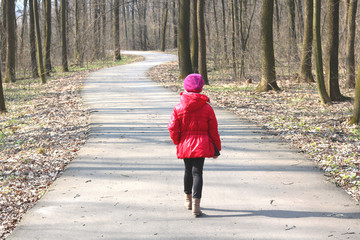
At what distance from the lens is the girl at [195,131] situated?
187 inches

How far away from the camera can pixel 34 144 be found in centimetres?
925

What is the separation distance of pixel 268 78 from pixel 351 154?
8.82 metres

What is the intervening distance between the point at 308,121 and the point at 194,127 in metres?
6.57

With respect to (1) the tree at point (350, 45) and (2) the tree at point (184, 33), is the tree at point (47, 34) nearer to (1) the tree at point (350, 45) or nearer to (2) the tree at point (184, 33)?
(2) the tree at point (184, 33)

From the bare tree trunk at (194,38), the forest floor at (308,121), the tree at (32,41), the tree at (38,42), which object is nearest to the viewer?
the forest floor at (308,121)

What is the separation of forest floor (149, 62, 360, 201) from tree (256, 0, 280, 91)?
0.48 meters

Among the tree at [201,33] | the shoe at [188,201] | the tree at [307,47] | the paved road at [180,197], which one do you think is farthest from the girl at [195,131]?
the tree at [201,33]

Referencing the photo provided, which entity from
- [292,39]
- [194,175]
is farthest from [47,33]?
[194,175]

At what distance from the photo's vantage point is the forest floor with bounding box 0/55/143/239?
5.83 m

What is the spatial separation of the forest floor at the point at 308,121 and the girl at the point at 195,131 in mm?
2366

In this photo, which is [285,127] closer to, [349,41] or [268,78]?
[268,78]

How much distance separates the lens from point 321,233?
169 inches

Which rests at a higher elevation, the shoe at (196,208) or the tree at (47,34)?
the tree at (47,34)

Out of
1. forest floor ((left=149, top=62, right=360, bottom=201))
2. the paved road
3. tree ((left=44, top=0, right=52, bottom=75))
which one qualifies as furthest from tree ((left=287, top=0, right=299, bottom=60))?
tree ((left=44, top=0, right=52, bottom=75))
